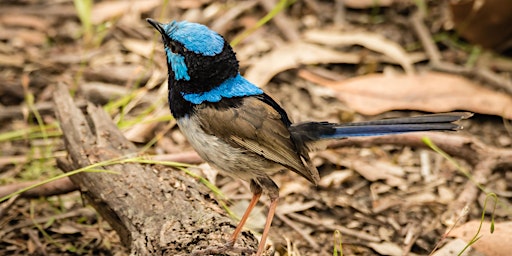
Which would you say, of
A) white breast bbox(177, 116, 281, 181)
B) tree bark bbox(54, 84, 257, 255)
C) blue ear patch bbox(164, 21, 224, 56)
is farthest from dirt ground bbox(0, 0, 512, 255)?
blue ear patch bbox(164, 21, 224, 56)

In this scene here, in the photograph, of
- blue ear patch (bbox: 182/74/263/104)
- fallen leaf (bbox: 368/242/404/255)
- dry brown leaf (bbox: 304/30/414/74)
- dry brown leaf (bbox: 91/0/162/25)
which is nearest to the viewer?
blue ear patch (bbox: 182/74/263/104)

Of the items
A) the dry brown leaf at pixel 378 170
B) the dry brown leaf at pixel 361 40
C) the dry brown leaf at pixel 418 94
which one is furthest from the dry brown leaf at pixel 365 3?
the dry brown leaf at pixel 378 170

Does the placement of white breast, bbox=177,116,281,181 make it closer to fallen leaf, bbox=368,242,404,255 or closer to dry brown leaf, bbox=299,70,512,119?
fallen leaf, bbox=368,242,404,255

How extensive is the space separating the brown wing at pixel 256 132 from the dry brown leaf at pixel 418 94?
6.33ft

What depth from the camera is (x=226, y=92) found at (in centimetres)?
413

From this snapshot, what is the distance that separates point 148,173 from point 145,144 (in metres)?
1.42

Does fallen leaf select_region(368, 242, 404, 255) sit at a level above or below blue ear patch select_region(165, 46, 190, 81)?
below

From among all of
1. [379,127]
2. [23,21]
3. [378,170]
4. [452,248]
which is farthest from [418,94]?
[23,21]

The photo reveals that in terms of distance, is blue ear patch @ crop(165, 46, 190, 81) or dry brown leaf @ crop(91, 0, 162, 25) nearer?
blue ear patch @ crop(165, 46, 190, 81)

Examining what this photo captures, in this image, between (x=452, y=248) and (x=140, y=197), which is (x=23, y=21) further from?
(x=452, y=248)

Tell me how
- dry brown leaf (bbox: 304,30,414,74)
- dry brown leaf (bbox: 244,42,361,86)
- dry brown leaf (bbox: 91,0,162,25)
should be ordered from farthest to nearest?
dry brown leaf (bbox: 91,0,162,25)
dry brown leaf (bbox: 304,30,414,74)
dry brown leaf (bbox: 244,42,361,86)

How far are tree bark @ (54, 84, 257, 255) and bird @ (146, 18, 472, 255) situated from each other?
A: 0.24 m

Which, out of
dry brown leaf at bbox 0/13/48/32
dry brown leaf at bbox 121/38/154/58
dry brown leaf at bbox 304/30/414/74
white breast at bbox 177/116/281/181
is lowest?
white breast at bbox 177/116/281/181

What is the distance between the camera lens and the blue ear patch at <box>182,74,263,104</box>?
4098 mm
